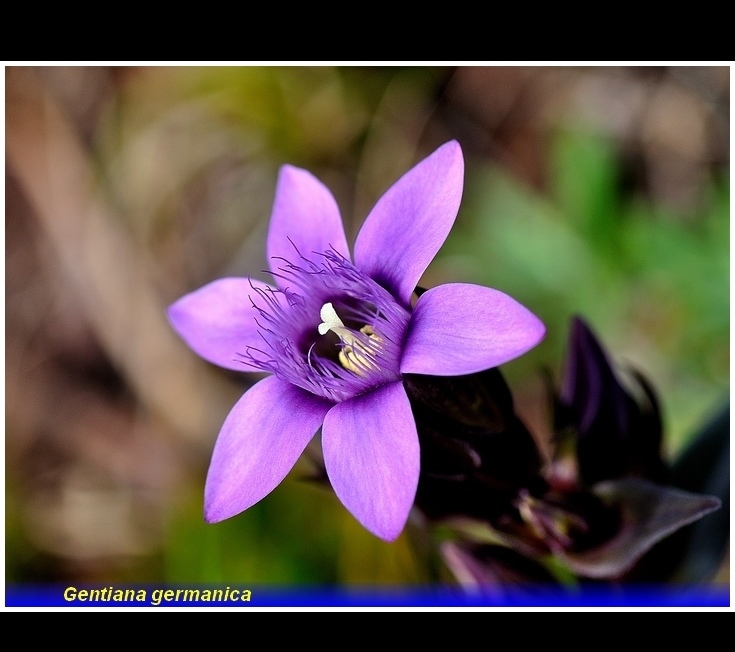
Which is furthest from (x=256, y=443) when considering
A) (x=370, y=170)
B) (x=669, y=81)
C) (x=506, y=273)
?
(x=669, y=81)

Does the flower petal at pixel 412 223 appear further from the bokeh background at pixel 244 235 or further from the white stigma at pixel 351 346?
the bokeh background at pixel 244 235

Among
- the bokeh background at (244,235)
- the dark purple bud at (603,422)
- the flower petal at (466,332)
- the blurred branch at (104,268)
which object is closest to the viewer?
the flower petal at (466,332)

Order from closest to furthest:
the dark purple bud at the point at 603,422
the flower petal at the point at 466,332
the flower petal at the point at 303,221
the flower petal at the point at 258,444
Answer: the flower petal at the point at 466,332 < the flower petal at the point at 258,444 < the flower petal at the point at 303,221 < the dark purple bud at the point at 603,422

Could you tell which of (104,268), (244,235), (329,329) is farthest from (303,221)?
(104,268)

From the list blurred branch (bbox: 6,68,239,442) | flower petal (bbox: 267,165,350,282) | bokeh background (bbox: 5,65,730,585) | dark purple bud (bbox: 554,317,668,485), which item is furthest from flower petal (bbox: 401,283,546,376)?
blurred branch (bbox: 6,68,239,442)

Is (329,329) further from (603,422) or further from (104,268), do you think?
(104,268)

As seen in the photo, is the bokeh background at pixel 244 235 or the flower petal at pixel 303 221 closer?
the flower petal at pixel 303 221

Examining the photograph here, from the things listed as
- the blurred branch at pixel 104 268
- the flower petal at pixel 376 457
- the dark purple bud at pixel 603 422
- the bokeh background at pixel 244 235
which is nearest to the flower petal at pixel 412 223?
the flower petal at pixel 376 457
